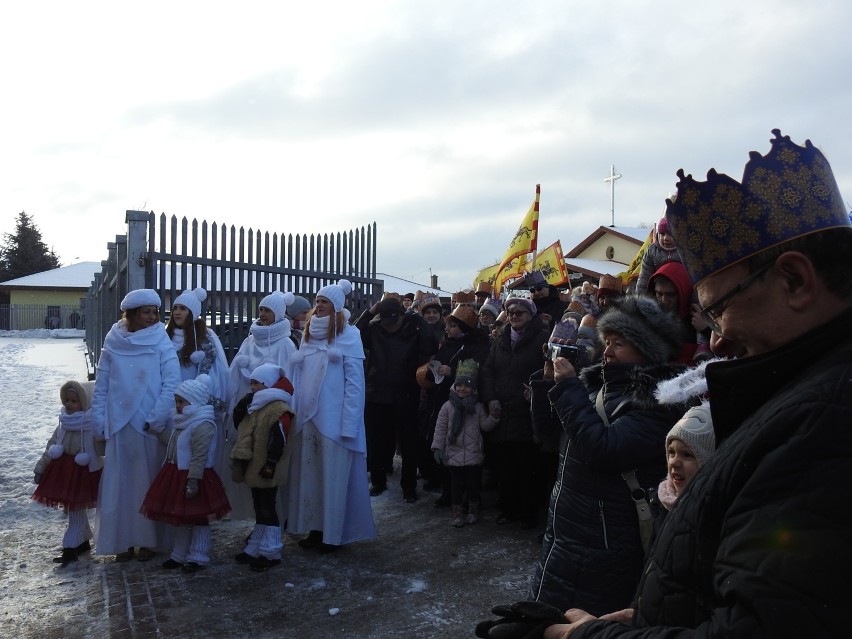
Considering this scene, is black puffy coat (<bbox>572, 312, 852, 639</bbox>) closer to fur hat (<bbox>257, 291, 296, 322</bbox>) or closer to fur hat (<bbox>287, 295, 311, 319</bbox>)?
fur hat (<bbox>257, 291, 296, 322</bbox>)

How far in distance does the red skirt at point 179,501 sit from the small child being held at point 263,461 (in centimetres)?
21

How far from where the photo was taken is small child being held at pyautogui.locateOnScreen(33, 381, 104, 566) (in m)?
5.52

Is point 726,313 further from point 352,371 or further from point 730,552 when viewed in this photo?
point 352,371

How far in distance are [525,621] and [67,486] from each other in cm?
510

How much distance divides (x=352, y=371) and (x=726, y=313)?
16.1ft

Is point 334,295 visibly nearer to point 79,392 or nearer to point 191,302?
point 191,302

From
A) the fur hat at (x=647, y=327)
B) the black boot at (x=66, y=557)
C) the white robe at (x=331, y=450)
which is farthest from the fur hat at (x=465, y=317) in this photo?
the fur hat at (x=647, y=327)

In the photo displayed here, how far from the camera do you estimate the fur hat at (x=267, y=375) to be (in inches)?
223

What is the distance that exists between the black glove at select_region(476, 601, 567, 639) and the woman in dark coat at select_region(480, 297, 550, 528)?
4947mm

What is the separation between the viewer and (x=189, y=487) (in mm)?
5266

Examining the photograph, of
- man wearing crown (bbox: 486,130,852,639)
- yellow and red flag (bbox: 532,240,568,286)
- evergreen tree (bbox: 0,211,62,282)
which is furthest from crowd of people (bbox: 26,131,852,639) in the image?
evergreen tree (bbox: 0,211,62,282)

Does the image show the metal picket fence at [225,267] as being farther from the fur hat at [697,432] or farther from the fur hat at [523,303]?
the fur hat at [697,432]

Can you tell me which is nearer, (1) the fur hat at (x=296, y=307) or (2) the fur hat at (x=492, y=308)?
(1) the fur hat at (x=296, y=307)

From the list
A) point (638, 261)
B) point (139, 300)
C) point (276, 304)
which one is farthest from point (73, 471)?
point (638, 261)
